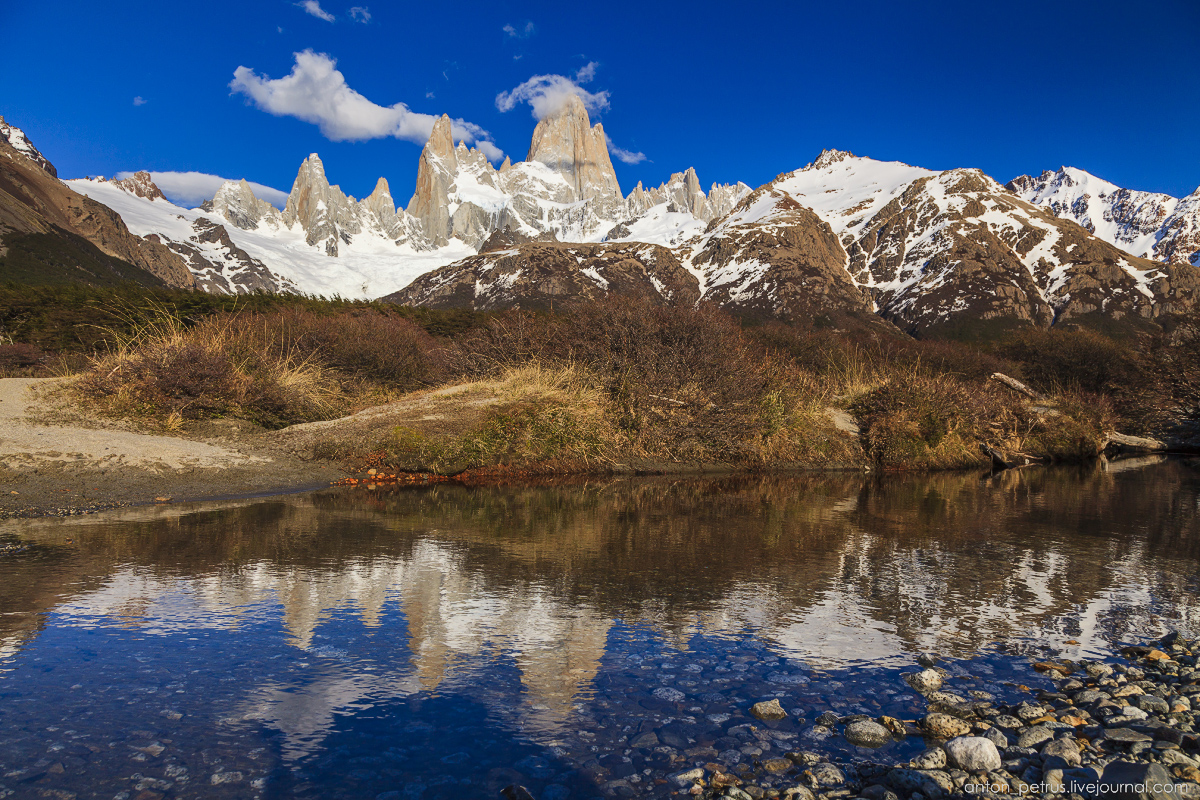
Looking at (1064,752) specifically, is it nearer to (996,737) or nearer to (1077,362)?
(996,737)

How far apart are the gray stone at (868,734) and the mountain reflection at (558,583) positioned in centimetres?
89

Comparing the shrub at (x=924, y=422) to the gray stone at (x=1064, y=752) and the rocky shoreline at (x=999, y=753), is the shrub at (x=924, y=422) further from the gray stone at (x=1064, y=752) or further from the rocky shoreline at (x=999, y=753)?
the gray stone at (x=1064, y=752)

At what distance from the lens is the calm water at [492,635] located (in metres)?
3.11

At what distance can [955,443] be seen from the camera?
18.8 metres

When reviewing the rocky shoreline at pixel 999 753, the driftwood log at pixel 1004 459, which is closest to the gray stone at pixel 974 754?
the rocky shoreline at pixel 999 753

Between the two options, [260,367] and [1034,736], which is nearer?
[1034,736]

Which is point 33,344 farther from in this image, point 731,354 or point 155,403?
point 731,354

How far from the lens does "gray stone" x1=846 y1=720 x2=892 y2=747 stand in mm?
3266

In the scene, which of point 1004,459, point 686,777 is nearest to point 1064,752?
point 686,777

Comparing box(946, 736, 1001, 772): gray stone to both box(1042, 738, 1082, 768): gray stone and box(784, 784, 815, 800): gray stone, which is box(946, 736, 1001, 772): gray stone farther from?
box(784, 784, 815, 800): gray stone

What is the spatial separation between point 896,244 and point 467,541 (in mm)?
134091

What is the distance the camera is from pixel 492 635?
4707 millimetres

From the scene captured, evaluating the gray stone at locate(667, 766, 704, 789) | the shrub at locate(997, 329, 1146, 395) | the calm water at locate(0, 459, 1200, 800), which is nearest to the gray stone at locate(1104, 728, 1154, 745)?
the calm water at locate(0, 459, 1200, 800)

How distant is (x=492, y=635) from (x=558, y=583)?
4.72ft
